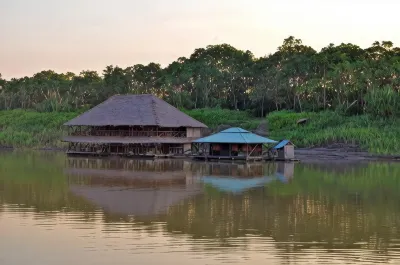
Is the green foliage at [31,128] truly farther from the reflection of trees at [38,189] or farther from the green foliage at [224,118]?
the reflection of trees at [38,189]

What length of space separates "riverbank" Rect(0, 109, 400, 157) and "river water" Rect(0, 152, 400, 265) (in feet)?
39.5

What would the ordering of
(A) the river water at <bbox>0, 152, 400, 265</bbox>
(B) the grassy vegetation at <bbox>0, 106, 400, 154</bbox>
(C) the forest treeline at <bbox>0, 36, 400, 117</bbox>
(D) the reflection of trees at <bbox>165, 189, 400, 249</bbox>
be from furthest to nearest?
(C) the forest treeline at <bbox>0, 36, 400, 117</bbox>, (B) the grassy vegetation at <bbox>0, 106, 400, 154</bbox>, (D) the reflection of trees at <bbox>165, 189, 400, 249</bbox>, (A) the river water at <bbox>0, 152, 400, 265</bbox>

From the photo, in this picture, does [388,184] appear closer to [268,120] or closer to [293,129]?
[293,129]

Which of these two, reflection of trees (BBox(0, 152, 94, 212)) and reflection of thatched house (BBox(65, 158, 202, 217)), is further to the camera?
reflection of trees (BBox(0, 152, 94, 212))

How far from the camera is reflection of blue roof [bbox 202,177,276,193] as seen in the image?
63.4 ft

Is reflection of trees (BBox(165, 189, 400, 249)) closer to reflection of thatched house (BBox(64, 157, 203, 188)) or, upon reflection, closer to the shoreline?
reflection of thatched house (BBox(64, 157, 203, 188))

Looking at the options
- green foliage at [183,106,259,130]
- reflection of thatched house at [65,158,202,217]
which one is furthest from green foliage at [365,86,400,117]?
reflection of thatched house at [65,158,202,217]

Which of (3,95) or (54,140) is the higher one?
(3,95)

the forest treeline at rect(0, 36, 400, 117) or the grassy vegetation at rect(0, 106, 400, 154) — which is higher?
the forest treeline at rect(0, 36, 400, 117)

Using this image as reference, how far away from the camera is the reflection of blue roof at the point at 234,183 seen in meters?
19.3

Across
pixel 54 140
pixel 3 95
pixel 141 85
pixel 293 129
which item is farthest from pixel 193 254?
pixel 3 95

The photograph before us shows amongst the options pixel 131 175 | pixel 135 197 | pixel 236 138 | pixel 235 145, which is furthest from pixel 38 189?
pixel 235 145

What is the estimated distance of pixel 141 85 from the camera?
59469 mm

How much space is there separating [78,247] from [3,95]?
5948 centimetres
